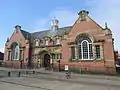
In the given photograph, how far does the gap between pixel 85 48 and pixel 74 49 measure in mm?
2120

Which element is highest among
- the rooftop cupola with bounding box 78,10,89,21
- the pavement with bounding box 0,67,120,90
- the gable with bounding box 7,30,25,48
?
the rooftop cupola with bounding box 78,10,89,21

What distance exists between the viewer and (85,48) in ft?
83.8

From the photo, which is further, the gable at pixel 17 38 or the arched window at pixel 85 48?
the gable at pixel 17 38

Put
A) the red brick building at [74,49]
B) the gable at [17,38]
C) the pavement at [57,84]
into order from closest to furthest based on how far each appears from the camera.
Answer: the pavement at [57,84]
the red brick building at [74,49]
the gable at [17,38]

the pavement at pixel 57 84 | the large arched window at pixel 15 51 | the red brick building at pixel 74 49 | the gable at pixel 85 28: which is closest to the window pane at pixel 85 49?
the red brick building at pixel 74 49

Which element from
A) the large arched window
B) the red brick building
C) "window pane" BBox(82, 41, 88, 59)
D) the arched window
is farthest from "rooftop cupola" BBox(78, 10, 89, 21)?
the large arched window

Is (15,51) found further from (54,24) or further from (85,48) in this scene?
(85,48)

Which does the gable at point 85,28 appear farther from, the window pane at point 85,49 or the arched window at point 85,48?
the window pane at point 85,49

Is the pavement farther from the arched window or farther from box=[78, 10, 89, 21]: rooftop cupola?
box=[78, 10, 89, 21]: rooftop cupola

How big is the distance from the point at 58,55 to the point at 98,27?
10.4 meters

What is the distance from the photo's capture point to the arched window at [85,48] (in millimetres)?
24980

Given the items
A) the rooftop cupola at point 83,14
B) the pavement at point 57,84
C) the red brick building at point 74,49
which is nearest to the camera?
the pavement at point 57,84

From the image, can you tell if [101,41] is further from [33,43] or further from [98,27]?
[33,43]

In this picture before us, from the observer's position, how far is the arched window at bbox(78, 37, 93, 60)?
24980mm
